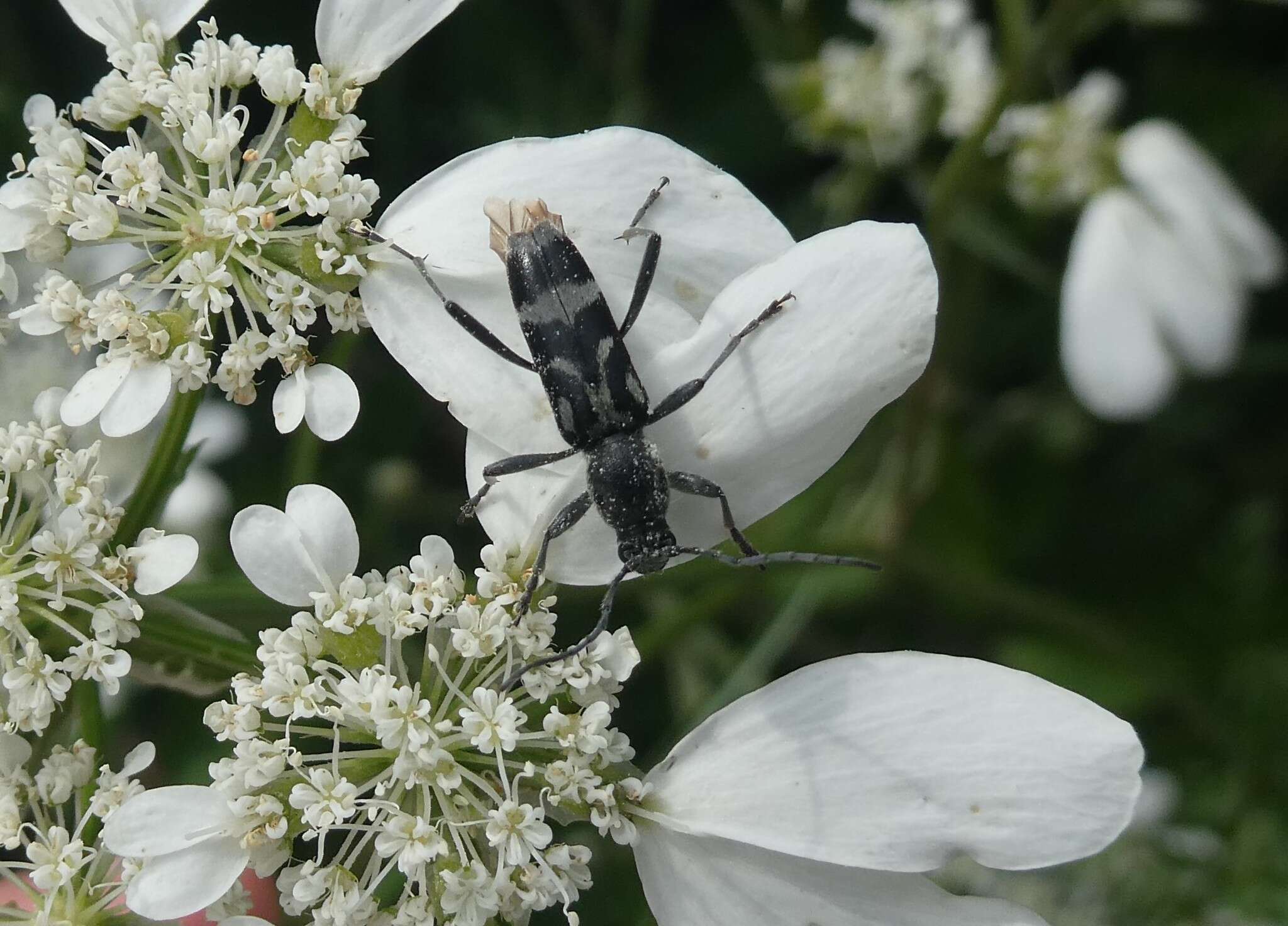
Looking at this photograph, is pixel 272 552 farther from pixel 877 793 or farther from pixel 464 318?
pixel 877 793

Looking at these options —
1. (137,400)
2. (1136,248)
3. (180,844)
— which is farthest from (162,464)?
(1136,248)

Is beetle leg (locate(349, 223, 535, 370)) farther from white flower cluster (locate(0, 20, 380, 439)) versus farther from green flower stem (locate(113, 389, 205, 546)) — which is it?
green flower stem (locate(113, 389, 205, 546))

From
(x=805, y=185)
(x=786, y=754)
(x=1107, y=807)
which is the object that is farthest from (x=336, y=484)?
(x=1107, y=807)

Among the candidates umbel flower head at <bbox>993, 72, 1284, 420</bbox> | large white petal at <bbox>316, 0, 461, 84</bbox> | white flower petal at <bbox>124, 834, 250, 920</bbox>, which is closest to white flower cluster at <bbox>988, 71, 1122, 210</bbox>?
umbel flower head at <bbox>993, 72, 1284, 420</bbox>

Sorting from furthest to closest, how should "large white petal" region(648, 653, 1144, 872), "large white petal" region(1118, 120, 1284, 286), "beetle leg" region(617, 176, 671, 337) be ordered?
"large white petal" region(1118, 120, 1284, 286) → "beetle leg" region(617, 176, 671, 337) → "large white petal" region(648, 653, 1144, 872)

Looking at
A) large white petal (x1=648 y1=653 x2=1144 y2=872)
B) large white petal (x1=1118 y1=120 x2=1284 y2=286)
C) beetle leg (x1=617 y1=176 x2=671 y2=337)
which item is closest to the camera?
large white petal (x1=648 y1=653 x2=1144 y2=872)

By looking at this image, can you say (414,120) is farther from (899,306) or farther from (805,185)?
(899,306)
